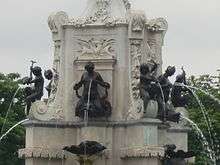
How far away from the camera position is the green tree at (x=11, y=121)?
69.4 meters

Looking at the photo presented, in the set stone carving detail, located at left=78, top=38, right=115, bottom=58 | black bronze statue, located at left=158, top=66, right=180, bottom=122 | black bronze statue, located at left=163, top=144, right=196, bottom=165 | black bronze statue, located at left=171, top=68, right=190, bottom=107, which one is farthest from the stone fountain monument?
black bronze statue, located at left=171, top=68, right=190, bottom=107

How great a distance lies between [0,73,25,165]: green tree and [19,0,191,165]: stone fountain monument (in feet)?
95.1

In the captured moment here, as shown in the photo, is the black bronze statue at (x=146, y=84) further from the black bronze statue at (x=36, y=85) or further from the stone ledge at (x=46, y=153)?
the black bronze statue at (x=36, y=85)

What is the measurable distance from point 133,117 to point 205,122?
123 feet

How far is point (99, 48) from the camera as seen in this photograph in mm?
38844

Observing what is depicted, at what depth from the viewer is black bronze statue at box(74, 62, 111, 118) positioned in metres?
37.9

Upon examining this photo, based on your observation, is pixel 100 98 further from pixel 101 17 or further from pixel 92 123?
pixel 101 17

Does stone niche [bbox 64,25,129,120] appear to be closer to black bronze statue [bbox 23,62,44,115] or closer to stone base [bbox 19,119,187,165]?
stone base [bbox 19,119,187,165]

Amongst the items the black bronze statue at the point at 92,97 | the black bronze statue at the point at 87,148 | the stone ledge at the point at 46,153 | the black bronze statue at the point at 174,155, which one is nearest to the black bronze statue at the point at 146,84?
the black bronze statue at the point at 92,97

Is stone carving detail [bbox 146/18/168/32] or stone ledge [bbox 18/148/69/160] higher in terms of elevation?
stone carving detail [bbox 146/18/168/32]

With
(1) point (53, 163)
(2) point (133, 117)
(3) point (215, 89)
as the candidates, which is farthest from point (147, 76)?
(3) point (215, 89)

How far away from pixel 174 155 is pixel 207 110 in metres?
38.9

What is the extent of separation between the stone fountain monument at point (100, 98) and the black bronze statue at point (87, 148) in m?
0.17

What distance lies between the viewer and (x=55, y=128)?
39.0m
